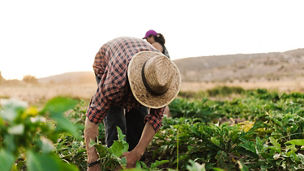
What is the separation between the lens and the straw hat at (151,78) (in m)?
1.78

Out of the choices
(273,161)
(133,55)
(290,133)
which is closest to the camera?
(273,161)

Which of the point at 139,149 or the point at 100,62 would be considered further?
the point at 100,62

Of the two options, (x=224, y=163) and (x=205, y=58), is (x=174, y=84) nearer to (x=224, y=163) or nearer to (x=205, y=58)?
(x=224, y=163)

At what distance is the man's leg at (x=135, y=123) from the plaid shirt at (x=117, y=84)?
1.18 ft

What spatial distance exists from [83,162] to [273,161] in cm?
140

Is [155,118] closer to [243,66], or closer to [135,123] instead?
[135,123]

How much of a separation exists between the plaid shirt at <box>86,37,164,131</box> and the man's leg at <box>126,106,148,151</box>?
36cm

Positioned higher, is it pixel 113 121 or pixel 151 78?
pixel 151 78

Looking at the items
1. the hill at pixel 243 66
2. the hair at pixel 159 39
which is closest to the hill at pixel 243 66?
the hill at pixel 243 66

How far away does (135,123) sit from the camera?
2645 mm

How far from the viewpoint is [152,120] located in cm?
199

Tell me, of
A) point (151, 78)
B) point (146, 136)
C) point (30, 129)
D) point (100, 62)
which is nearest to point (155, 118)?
point (146, 136)

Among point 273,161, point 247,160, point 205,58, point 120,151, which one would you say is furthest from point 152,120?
point 205,58

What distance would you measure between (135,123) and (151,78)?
96cm
